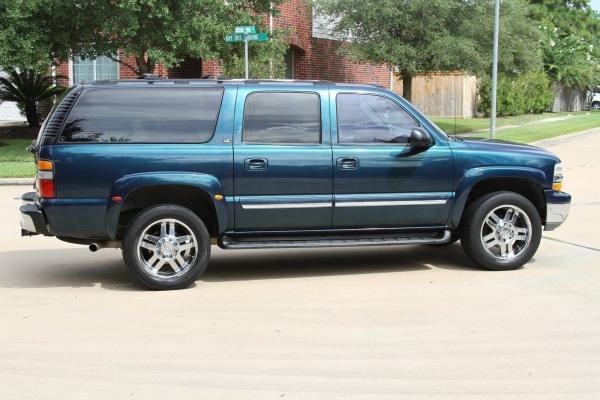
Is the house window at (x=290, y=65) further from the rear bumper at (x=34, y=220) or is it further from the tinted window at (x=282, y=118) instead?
the rear bumper at (x=34, y=220)

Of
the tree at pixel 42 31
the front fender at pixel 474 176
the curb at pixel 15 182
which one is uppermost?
the tree at pixel 42 31

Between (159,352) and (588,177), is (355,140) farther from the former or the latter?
(588,177)

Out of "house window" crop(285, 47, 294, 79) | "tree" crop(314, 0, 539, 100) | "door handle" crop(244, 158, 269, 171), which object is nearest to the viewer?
"door handle" crop(244, 158, 269, 171)

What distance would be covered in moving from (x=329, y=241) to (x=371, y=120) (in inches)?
48.4

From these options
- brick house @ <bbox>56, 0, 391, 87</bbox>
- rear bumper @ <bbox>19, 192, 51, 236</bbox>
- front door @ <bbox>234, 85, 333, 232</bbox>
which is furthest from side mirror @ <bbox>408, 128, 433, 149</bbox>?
brick house @ <bbox>56, 0, 391, 87</bbox>

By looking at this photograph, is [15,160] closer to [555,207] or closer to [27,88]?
[27,88]

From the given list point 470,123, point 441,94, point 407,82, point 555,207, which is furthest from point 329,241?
point 441,94

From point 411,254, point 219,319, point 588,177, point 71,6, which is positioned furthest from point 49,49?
point 219,319

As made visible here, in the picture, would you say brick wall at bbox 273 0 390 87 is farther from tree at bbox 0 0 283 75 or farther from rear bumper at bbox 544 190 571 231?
rear bumper at bbox 544 190 571 231

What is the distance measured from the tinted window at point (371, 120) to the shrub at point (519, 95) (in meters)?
34.0

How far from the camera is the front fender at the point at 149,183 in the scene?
7316mm

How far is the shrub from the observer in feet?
142

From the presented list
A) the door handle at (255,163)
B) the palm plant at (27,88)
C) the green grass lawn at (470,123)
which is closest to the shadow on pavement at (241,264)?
the door handle at (255,163)

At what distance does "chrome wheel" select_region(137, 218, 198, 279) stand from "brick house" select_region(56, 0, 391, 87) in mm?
19208
